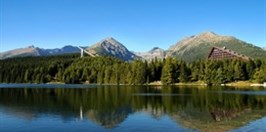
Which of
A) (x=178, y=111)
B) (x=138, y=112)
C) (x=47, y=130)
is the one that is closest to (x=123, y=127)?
(x=47, y=130)

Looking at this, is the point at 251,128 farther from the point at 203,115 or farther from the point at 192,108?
the point at 192,108

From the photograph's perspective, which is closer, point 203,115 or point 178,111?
point 203,115

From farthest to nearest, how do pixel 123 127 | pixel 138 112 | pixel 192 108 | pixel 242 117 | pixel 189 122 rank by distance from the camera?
pixel 192 108 < pixel 138 112 < pixel 242 117 < pixel 189 122 < pixel 123 127

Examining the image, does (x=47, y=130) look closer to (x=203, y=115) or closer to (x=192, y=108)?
(x=203, y=115)

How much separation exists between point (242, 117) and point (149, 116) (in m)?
14.9

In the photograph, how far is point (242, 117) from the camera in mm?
63031

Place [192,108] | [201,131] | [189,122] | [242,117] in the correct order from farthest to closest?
[192,108]
[242,117]
[189,122]
[201,131]

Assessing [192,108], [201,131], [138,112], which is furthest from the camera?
[192,108]

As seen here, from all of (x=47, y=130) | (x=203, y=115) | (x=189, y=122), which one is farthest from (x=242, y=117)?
(x=47, y=130)

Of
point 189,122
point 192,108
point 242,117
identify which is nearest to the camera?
point 189,122

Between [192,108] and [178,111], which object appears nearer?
[178,111]

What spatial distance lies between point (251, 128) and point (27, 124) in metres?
30.1

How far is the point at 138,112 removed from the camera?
70.9 m

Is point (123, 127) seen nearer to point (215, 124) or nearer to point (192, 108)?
point (215, 124)
